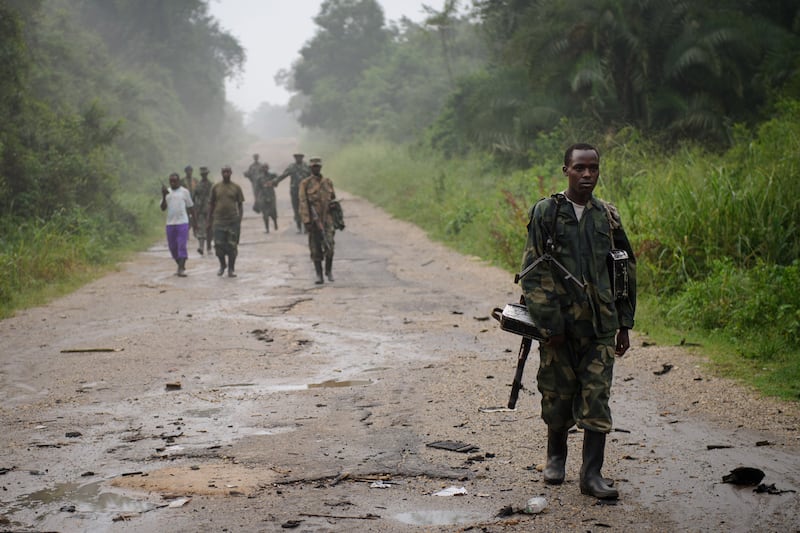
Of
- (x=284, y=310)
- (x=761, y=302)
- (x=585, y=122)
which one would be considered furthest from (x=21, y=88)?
(x=761, y=302)

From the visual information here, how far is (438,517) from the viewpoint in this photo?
13.4 feet

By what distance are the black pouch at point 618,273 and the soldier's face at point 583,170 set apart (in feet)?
1.10

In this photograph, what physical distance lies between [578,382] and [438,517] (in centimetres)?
95

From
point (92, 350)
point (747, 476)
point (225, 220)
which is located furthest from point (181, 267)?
point (747, 476)

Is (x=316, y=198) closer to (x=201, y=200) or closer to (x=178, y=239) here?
(x=178, y=239)

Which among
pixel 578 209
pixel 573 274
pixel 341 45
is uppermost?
pixel 341 45

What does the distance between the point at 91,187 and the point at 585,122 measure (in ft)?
36.6

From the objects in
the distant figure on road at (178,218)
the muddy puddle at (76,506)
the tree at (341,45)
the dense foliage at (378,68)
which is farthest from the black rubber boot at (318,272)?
the tree at (341,45)

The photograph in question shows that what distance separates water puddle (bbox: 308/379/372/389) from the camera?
6.89m

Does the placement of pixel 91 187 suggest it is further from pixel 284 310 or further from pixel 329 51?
pixel 329 51

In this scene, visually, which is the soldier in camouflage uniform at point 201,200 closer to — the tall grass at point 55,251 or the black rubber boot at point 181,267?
the tall grass at point 55,251

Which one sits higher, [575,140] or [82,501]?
[575,140]

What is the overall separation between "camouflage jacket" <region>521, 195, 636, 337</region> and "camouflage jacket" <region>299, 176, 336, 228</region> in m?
8.88

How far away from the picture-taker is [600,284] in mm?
4293
